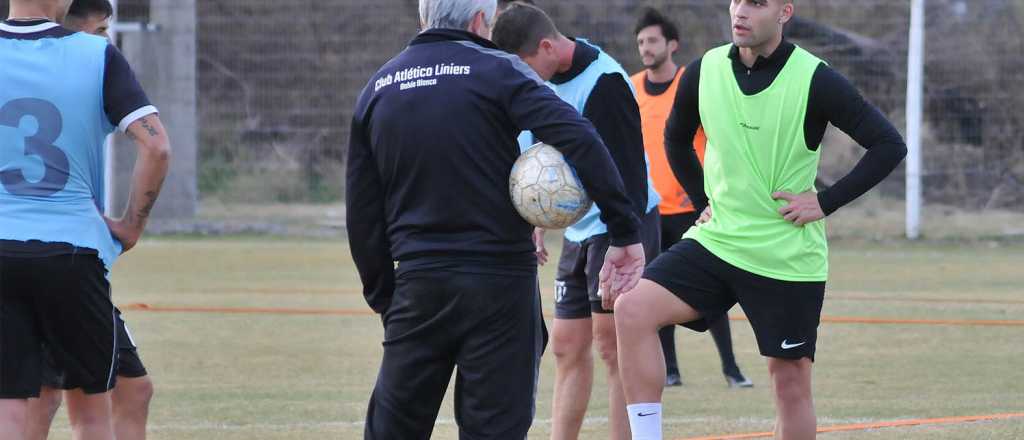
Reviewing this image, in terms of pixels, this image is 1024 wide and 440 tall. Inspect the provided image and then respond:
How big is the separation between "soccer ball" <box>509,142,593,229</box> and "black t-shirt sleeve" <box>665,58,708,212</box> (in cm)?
166

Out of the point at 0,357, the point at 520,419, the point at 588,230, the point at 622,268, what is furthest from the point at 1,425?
the point at 588,230

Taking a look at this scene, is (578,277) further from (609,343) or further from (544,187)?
(544,187)

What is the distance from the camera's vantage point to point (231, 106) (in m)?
22.7

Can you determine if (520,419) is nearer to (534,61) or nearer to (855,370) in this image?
(534,61)

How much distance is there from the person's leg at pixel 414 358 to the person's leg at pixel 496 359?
70 mm

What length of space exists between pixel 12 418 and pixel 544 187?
6.36ft

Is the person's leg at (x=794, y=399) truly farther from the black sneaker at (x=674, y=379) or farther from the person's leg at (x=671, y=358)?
the black sneaker at (x=674, y=379)

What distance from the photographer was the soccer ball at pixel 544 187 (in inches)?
193

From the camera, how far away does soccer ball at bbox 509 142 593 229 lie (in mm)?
4902

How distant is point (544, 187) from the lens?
4.89m

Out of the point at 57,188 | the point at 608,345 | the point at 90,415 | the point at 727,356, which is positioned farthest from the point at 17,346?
the point at 727,356

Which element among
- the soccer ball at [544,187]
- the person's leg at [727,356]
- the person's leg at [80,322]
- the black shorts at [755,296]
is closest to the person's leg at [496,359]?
the soccer ball at [544,187]

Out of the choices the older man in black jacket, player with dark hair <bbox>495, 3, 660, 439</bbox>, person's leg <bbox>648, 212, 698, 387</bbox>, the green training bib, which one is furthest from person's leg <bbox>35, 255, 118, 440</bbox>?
person's leg <bbox>648, 212, 698, 387</bbox>

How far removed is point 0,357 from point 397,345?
130cm
